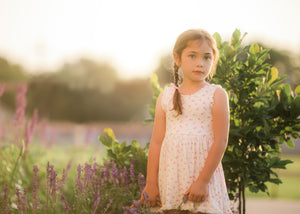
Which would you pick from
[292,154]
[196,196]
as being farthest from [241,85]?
[292,154]

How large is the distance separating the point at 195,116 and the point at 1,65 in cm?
2605

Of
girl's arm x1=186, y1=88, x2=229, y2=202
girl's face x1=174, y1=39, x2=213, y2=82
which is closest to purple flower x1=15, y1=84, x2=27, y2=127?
girl's face x1=174, y1=39, x2=213, y2=82

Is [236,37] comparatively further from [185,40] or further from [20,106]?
[20,106]

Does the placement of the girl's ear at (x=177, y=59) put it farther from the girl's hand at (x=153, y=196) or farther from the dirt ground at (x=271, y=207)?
the dirt ground at (x=271, y=207)

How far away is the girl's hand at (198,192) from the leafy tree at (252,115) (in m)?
0.92

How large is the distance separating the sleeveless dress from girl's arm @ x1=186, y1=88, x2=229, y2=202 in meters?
0.05

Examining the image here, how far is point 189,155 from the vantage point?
2.41 m

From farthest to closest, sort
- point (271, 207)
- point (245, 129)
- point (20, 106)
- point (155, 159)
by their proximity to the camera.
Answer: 1. point (271, 207)
2. point (20, 106)
3. point (245, 129)
4. point (155, 159)

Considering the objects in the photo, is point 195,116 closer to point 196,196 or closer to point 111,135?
point 196,196

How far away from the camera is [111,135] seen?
361 cm

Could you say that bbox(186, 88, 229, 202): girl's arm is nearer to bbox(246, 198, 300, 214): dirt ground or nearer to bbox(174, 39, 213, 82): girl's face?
bbox(174, 39, 213, 82): girl's face

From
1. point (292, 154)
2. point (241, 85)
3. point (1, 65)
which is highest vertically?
point (1, 65)

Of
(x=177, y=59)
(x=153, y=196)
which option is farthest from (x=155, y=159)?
(x=177, y=59)

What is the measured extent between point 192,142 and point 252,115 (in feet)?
3.52
